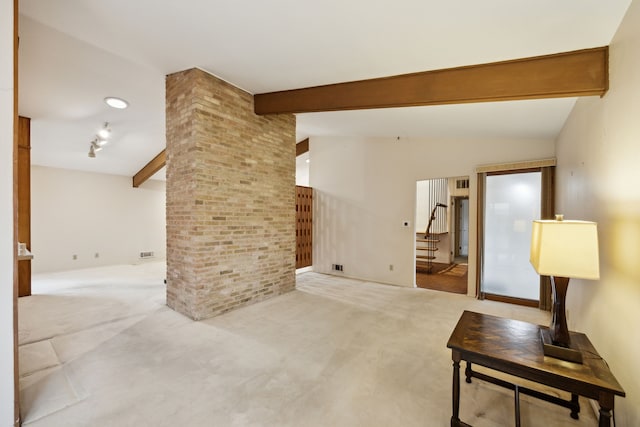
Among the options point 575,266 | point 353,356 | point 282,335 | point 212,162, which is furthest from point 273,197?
point 575,266

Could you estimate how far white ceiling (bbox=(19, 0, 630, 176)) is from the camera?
1.85m

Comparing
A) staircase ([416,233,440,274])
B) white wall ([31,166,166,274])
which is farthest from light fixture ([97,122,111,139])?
staircase ([416,233,440,274])

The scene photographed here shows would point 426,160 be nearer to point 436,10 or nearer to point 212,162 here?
point 436,10

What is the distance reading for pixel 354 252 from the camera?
570 centimetres

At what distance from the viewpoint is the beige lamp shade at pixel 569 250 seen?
136cm

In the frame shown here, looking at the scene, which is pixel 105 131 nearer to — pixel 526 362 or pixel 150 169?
pixel 150 169

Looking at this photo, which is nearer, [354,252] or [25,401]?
[25,401]

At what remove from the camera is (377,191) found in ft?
17.8

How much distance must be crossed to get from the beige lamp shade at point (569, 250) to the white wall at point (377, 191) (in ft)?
10.5

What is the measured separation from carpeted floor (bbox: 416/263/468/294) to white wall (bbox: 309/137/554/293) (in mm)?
521

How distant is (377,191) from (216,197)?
3.18 m

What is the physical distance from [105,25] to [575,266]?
3.83m
